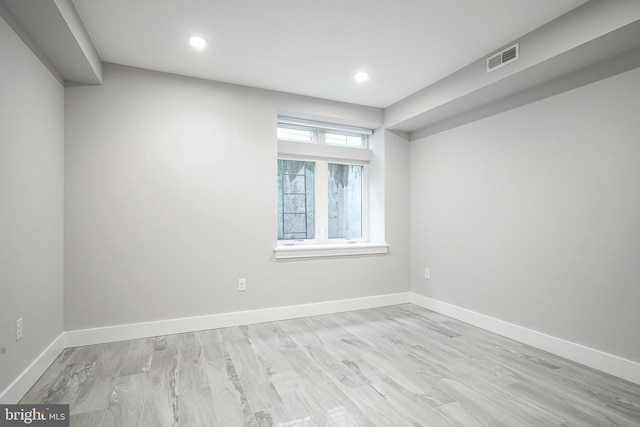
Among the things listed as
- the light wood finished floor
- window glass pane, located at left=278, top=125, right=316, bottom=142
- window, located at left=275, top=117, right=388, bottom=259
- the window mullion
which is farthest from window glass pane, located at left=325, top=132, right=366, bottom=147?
the light wood finished floor

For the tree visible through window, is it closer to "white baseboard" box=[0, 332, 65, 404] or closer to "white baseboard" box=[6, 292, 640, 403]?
"white baseboard" box=[6, 292, 640, 403]

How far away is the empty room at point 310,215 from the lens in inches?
77.0

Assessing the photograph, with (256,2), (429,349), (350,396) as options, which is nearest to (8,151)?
(256,2)

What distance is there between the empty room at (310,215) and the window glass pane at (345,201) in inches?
3.6

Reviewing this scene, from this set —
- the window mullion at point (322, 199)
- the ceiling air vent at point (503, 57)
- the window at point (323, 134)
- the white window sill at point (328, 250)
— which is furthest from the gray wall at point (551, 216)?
the window mullion at point (322, 199)

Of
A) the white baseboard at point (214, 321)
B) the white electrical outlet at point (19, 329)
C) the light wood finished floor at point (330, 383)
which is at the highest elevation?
the white electrical outlet at point (19, 329)

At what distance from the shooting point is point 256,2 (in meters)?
2.09

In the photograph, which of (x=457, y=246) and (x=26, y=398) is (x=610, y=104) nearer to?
(x=457, y=246)

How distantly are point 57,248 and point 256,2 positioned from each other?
2432 mm

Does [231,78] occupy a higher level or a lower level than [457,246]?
higher

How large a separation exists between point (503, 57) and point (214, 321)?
349 centimetres

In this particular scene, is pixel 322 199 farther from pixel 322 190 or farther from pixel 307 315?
pixel 307 315

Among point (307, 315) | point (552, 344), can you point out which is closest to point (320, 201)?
point (307, 315)

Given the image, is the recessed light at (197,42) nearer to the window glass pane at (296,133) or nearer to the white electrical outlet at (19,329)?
the window glass pane at (296,133)
